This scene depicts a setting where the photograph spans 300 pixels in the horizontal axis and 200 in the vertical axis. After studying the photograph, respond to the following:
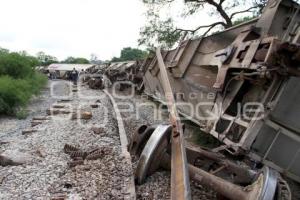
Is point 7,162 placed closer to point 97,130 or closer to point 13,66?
Result: point 97,130

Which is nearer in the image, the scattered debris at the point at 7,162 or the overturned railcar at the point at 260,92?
the overturned railcar at the point at 260,92

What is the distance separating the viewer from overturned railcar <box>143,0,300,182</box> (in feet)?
14.3

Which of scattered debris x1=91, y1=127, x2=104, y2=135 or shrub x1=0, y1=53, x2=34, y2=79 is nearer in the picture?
scattered debris x1=91, y1=127, x2=104, y2=135

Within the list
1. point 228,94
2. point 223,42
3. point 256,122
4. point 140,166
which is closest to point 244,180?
point 256,122

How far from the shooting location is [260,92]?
479cm

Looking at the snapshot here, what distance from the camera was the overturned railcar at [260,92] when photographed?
4.35 meters

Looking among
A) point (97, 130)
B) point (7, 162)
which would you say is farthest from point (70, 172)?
point (97, 130)

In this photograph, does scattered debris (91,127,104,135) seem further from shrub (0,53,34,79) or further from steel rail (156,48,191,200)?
shrub (0,53,34,79)

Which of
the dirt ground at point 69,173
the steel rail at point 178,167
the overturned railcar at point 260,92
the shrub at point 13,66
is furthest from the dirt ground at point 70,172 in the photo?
the shrub at point 13,66

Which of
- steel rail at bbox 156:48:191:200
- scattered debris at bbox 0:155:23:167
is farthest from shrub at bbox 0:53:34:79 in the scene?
steel rail at bbox 156:48:191:200

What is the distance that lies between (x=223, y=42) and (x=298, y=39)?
2320mm

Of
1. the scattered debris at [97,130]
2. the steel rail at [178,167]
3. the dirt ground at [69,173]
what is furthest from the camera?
the scattered debris at [97,130]

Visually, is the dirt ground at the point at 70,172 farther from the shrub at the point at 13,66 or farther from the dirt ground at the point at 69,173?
the shrub at the point at 13,66

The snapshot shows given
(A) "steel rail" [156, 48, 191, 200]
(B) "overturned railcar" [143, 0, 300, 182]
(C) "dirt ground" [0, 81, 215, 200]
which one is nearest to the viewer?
(A) "steel rail" [156, 48, 191, 200]
